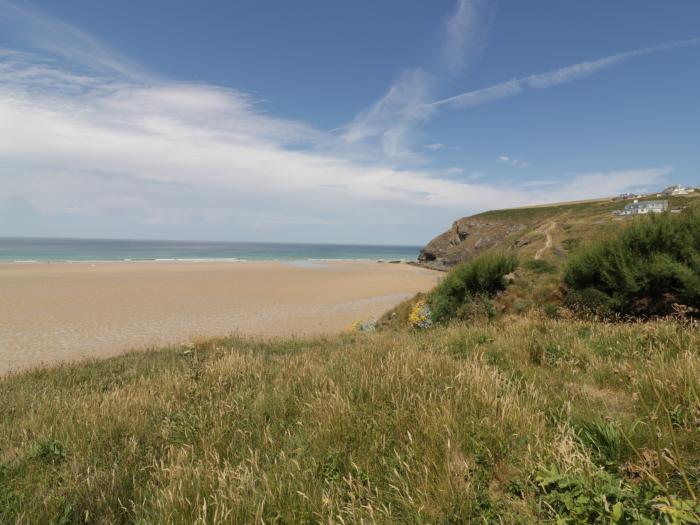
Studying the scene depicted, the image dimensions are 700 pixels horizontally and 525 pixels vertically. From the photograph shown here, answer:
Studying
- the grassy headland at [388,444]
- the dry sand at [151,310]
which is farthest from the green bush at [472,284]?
the grassy headland at [388,444]

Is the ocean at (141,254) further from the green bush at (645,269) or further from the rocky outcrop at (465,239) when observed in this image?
the green bush at (645,269)

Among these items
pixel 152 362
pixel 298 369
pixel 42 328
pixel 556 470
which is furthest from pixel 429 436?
pixel 42 328

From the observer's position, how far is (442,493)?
6.66ft

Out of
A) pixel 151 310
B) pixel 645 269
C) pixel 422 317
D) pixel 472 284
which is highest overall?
pixel 645 269

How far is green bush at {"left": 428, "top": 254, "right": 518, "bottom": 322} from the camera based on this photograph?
12.6 m

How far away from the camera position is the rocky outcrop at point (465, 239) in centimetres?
5408

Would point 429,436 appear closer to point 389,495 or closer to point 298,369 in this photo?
point 389,495

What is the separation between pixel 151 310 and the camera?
21.4m

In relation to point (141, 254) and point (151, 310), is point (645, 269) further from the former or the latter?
point (141, 254)

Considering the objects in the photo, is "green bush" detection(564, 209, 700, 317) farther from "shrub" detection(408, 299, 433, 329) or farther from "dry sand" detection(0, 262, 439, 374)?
"dry sand" detection(0, 262, 439, 374)

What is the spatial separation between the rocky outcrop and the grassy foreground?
50394mm

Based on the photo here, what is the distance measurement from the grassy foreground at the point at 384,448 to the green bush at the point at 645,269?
4.36 m

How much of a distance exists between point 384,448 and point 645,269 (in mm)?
9234

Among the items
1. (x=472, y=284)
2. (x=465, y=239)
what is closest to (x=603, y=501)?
(x=472, y=284)
